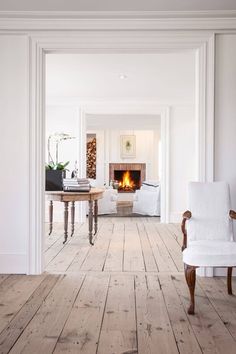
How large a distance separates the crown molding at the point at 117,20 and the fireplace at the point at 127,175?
9.75 metres

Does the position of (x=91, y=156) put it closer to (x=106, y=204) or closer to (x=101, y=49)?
(x=106, y=204)

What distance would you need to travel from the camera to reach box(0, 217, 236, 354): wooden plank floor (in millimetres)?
2209

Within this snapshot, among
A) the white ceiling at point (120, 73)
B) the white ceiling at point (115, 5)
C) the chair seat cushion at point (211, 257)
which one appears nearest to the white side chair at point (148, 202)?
the white ceiling at point (120, 73)

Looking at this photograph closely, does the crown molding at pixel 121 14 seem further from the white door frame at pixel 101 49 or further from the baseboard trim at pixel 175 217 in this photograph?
the baseboard trim at pixel 175 217

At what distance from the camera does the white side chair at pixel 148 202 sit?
8859 millimetres

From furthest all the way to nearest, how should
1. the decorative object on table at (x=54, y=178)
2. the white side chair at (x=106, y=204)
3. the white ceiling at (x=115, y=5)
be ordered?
1. the white side chair at (x=106, y=204)
2. the decorative object on table at (x=54, y=178)
3. the white ceiling at (x=115, y=5)

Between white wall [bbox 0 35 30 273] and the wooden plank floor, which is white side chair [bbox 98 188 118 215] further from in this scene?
white wall [bbox 0 35 30 273]

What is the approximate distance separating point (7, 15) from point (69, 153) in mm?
4441

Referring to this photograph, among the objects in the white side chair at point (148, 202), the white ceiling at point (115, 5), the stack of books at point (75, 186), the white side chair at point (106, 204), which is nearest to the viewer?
the white ceiling at point (115, 5)

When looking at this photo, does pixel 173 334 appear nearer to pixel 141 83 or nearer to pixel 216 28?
pixel 216 28

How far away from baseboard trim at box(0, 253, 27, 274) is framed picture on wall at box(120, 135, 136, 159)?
9883 millimetres

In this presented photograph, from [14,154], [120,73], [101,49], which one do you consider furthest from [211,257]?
[120,73]

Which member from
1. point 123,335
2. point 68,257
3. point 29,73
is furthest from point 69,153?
point 123,335

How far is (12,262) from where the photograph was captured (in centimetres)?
375
